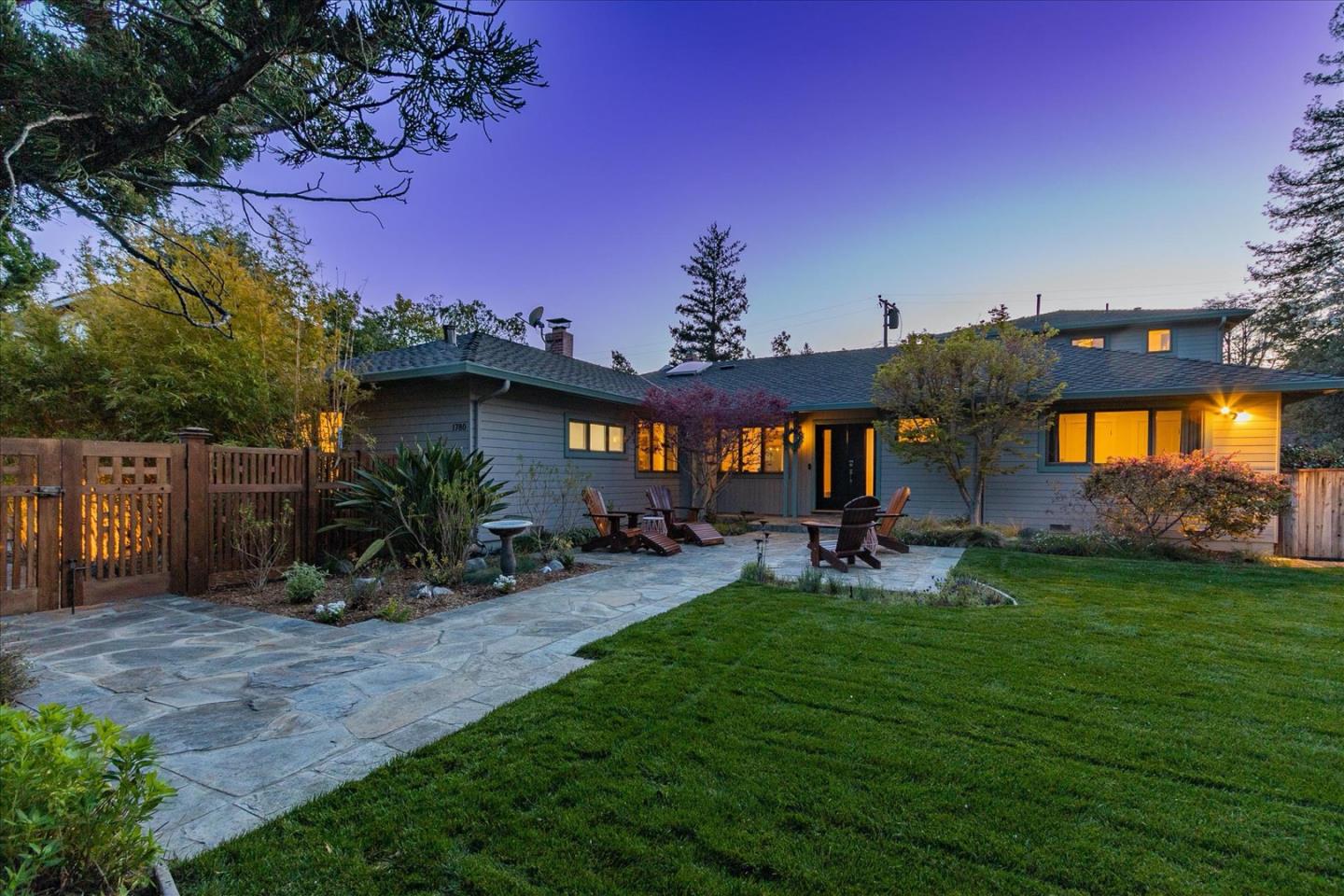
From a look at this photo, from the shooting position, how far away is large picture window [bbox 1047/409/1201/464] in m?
9.86

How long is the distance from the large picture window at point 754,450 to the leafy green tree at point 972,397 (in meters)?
2.74

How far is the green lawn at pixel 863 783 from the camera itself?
5.48 feet

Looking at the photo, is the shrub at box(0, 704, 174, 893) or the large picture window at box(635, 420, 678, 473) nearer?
Answer: the shrub at box(0, 704, 174, 893)

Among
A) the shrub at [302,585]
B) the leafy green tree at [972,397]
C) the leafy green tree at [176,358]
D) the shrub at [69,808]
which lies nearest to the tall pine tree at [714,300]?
the leafy green tree at [972,397]

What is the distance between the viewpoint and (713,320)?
107 ft

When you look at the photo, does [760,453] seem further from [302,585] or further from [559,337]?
[302,585]

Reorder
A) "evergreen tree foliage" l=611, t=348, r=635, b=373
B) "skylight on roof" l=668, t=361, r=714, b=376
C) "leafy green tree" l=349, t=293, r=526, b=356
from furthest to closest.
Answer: "evergreen tree foliage" l=611, t=348, r=635, b=373 → "leafy green tree" l=349, t=293, r=526, b=356 → "skylight on roof" l=668, t=361, r=714, b=376

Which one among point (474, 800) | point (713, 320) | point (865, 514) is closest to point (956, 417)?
point (865, 514)

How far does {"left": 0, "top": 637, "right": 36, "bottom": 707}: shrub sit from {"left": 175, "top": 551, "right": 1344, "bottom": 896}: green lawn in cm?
202

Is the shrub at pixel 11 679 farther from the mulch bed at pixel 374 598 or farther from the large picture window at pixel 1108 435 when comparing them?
the large picture window at pixel 1108 435

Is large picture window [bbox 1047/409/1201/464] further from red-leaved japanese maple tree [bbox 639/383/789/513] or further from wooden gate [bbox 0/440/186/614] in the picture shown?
wooden gate [bbox 0/440/186/614]

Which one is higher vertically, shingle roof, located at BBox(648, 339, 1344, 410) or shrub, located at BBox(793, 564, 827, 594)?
shingle roof, located at BBox(648, 339, 1344, 410)

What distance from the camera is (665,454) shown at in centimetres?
1332

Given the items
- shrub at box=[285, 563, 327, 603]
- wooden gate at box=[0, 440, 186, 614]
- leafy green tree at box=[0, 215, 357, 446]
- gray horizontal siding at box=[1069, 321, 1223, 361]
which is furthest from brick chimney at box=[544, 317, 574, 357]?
gray horizontal siding at box=[1069, 321, 1223, 361]
